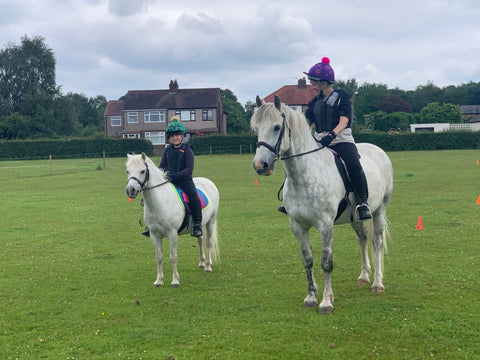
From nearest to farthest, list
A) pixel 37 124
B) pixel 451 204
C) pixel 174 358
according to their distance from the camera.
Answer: pixel 174 358
pixel 451 204
pixel 37 124

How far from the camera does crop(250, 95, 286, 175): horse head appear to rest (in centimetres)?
633

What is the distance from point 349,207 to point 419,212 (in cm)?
967

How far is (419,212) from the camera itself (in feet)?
53.7

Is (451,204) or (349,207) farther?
(451,204)

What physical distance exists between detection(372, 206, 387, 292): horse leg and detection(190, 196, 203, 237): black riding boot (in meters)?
3.42

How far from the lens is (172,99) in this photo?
8681 centimetres

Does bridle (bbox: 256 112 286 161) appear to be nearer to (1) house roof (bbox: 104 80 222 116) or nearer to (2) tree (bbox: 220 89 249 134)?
(1) house roof (bbox: 104 80 222 116)

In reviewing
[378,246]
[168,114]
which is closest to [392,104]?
[168,114]

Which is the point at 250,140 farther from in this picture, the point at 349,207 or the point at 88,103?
the point at 88,103

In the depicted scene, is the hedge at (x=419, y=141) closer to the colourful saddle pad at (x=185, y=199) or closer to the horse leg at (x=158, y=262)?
the colourful saddle pad at (x=185, y=199)

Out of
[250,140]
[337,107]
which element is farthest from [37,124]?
[337,107]

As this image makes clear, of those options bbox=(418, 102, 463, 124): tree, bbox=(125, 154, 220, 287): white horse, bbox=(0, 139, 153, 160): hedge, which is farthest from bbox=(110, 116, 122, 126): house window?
bbox=(125, 154, 220, 287): white horse

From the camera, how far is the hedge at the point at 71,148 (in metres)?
64.8

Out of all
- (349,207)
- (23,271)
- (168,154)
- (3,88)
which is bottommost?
(23,271)
